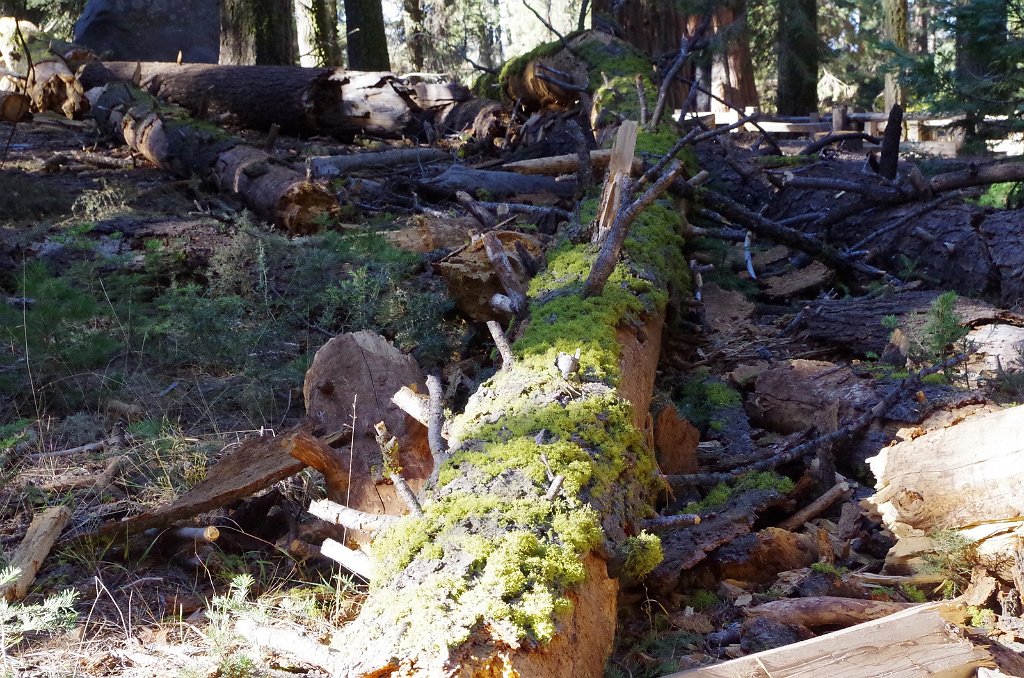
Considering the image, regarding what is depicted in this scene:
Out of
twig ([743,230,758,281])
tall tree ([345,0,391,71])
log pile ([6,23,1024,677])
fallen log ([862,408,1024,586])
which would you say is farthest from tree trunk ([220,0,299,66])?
fallen log ([862,408,1024,586])

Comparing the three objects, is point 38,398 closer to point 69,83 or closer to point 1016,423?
point 1016,423

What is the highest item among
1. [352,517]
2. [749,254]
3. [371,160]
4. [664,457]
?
[371,160]

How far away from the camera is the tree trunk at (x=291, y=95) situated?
39.3 feet

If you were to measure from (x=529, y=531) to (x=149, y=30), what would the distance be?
16.5 metres

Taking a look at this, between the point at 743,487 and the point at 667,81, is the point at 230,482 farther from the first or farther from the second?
the point at 667,81

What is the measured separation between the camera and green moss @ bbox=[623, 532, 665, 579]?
276cm

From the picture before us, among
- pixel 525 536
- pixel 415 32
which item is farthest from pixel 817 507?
pixel 415 32

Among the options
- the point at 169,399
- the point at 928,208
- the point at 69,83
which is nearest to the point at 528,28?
the point at 69,83

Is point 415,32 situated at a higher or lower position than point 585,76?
higher

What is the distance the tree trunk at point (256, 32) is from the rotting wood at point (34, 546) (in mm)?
11240

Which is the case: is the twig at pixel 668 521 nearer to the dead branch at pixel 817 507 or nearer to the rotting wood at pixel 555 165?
the dead branch at pixel 817 507

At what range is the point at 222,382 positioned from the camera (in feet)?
17.4

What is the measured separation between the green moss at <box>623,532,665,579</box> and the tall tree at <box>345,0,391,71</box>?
13503mm

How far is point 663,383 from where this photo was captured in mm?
5242
